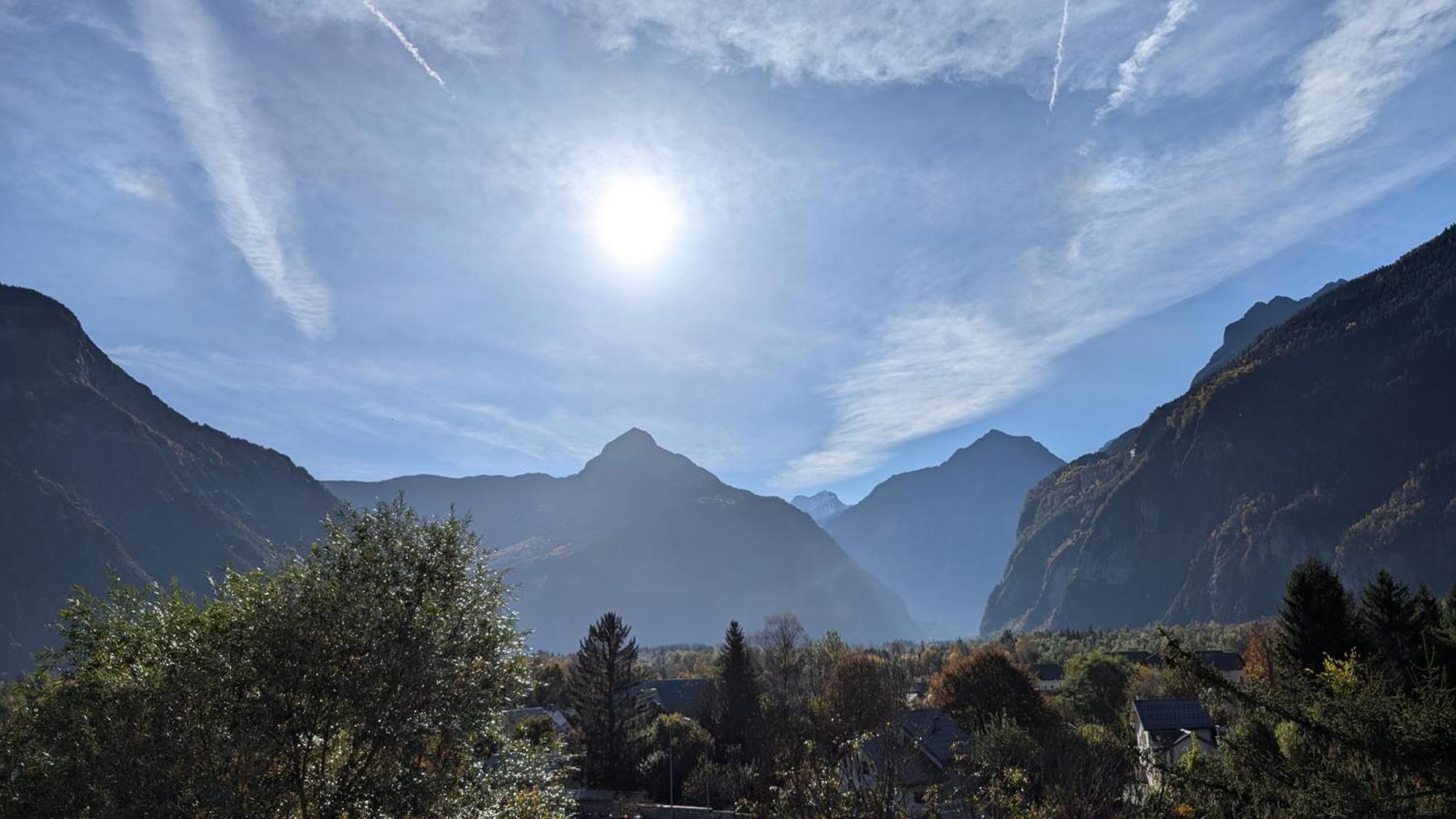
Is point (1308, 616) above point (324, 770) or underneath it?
above

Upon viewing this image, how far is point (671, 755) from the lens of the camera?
5169 cm

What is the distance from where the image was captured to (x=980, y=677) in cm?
6103

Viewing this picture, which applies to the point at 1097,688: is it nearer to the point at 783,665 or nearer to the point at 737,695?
the point at 783,665

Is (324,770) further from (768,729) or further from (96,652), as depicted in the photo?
(768,729)

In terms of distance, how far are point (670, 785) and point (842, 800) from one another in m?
40.2

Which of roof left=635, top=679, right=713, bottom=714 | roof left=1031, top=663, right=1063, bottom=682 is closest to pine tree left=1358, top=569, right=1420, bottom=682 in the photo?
roof left=635, top=679, right=713, bottom=714

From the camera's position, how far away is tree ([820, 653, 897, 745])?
2199 inches

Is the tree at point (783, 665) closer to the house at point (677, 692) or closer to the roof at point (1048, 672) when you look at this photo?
the house at point (677, 692)

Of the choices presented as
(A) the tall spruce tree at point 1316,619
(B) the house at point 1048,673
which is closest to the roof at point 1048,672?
(B) the house at point 1048,673

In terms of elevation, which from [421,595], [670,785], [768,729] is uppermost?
[421,595]

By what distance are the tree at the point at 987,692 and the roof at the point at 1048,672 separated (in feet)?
194

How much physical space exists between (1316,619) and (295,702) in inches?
2164

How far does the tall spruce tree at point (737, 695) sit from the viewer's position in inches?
2591

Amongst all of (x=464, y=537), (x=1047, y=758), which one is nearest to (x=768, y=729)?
(x=1047, y=758)
